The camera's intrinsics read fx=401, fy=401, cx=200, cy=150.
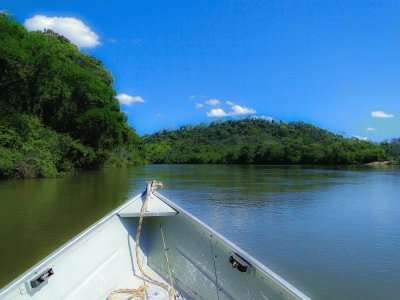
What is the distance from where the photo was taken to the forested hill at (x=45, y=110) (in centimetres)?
2122

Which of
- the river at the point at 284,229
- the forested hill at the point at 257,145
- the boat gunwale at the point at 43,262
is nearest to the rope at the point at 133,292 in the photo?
the boat gunwale at the point at 43,262

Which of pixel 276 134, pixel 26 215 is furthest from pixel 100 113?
pixel 276 134

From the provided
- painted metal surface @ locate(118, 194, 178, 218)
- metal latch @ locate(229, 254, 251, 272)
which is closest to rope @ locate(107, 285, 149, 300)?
painted metal surface @ locate(118, 194, 178, 218)

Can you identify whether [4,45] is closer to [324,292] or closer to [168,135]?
[324,292]

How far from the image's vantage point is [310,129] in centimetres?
11706

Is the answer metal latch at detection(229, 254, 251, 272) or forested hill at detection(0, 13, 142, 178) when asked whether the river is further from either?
forested hill at detection(0, 13, 142, 178)

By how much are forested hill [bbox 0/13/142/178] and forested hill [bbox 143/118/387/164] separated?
145 ft

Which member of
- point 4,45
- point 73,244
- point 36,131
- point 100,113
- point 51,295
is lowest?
point 51,295

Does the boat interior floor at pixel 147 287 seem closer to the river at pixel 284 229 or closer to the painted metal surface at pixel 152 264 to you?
the painted metal surface at pixel 152 264

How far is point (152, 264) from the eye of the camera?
487 centimetres

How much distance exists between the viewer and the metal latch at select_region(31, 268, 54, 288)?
124 inches

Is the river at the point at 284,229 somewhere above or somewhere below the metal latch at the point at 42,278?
below

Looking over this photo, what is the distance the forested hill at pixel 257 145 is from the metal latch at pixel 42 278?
6814 cm

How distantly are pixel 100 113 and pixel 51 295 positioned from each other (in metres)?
27.4
